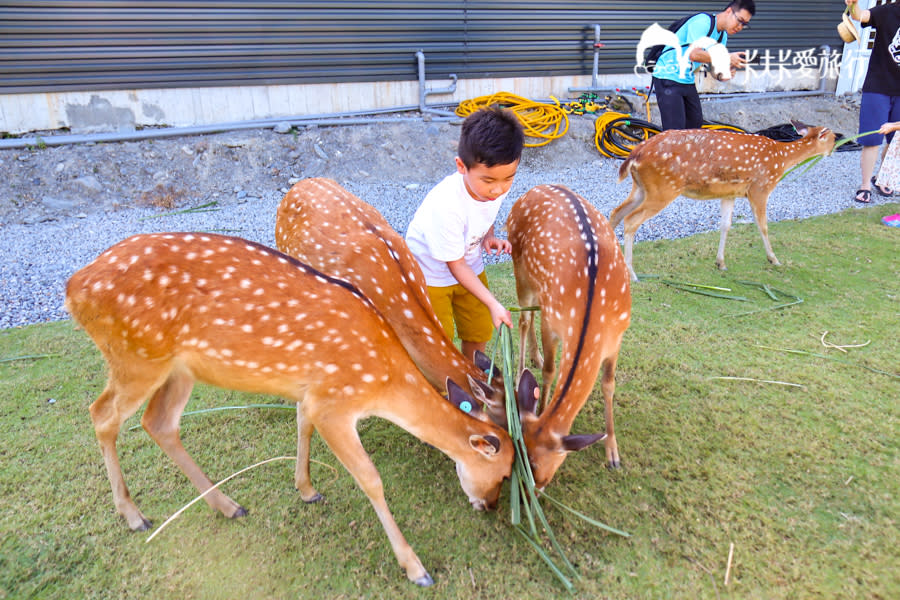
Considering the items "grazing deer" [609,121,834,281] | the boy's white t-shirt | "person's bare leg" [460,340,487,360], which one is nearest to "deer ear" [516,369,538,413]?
the boy's white t-shirt

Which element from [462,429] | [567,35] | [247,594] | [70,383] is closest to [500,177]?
[462,429]

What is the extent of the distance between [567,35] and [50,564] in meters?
9.73

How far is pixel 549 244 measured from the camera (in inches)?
109

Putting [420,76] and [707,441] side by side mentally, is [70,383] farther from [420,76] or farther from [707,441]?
[420,76]

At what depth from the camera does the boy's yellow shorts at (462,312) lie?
2.95m

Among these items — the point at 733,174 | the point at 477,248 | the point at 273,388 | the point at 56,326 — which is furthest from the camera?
the point at 733,174

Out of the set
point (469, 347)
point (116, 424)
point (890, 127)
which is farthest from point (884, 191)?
point (116, 424)

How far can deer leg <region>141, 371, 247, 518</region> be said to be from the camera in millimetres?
2293

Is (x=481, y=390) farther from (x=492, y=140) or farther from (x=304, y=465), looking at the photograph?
(x=492, y=140)

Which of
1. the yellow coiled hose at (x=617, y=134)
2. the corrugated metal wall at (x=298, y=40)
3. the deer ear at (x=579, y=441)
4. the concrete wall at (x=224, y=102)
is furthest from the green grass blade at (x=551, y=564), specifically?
the corrugated metal wall at (x=298, y=40)

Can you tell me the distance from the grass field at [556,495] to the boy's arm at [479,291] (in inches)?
28.9

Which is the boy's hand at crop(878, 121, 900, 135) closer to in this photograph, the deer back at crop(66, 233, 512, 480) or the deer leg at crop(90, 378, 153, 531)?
the deer back at crop(66, 233, 512, 480)

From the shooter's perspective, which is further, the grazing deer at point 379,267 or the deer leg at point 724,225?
the deer leg at point 724,225

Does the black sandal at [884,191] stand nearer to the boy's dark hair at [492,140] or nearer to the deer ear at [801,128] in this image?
the deer ear at [801,128]
